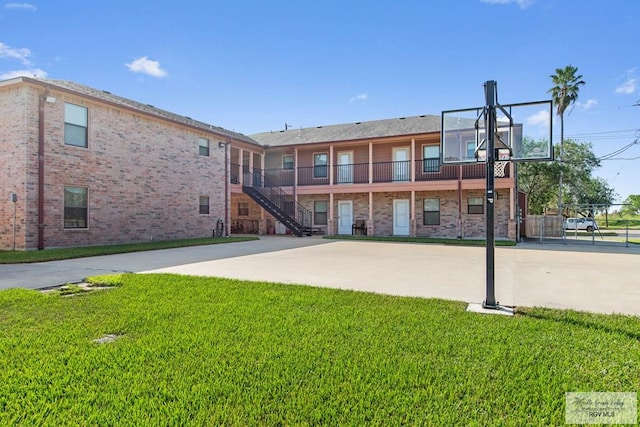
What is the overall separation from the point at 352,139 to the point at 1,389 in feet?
62.6

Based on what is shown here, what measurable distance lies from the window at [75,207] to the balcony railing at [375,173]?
8.93 meters

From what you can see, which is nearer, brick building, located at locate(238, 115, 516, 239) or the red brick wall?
the red brick wall

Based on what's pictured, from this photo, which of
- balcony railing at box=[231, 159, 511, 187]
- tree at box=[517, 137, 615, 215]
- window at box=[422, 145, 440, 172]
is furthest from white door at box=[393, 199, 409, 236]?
tree at box=[517, 137, 615, 215]

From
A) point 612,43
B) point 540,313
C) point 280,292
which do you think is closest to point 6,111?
point 280,292

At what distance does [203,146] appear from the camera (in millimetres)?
18312

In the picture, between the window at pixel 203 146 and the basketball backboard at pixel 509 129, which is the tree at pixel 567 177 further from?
the basketball backboard at pixel 509 129

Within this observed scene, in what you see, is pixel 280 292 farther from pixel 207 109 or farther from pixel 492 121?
pixel 207 109

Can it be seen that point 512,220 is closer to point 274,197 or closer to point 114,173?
point 274,197

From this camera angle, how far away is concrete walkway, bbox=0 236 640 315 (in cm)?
571

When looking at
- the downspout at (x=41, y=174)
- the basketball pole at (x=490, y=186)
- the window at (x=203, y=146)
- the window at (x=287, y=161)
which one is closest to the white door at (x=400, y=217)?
the window at (x=287, y=161)

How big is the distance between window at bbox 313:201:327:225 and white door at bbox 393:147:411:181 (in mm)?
4662

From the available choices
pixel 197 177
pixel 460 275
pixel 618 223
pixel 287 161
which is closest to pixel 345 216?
pixel 287 161

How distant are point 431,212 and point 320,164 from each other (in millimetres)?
7316

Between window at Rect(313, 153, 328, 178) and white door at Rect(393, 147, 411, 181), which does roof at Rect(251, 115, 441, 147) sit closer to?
window at Rect(313, 153, 328, 178)
